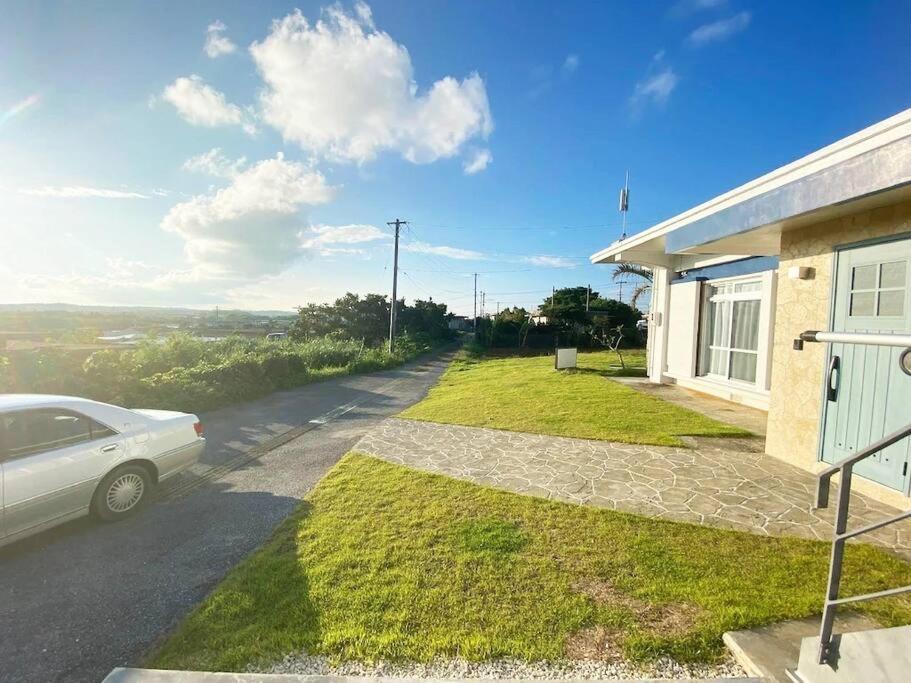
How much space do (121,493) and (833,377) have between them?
8.15 metres

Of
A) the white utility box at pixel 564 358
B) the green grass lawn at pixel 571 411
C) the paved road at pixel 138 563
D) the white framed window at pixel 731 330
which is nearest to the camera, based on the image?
the paved road at pixel 138 563

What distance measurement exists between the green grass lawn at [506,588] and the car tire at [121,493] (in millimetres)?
1838

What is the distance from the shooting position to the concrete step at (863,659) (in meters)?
1.82

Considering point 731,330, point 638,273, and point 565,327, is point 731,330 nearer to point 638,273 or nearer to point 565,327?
point 638,273

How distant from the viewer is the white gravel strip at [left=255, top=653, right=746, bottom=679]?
2322 mm

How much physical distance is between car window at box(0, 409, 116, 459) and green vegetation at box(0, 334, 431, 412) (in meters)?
6.21

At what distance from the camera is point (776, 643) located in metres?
2.46

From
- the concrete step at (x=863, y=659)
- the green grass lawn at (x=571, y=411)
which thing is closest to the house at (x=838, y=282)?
the green grass lawn at (x=571, y=411)

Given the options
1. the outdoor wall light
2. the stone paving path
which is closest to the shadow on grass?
the stone paving path

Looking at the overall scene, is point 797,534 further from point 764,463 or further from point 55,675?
point 55,675

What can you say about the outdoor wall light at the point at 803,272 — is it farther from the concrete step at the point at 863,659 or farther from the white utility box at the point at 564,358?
the white utility box at the point at 564,358

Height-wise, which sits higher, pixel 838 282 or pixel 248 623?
pixel 838 282

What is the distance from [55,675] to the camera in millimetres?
2479

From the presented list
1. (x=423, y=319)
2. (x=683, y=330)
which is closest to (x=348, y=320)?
(x=423, y=319)
